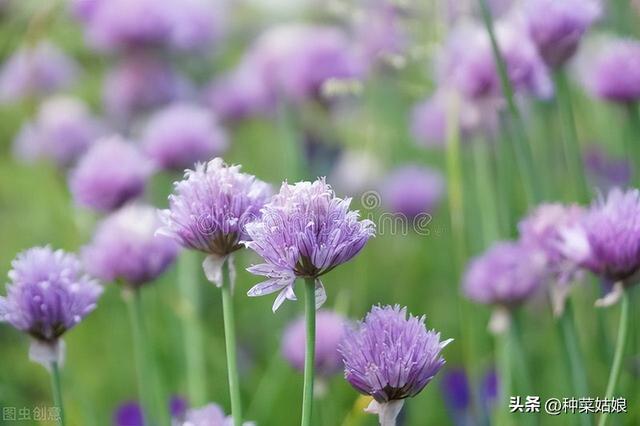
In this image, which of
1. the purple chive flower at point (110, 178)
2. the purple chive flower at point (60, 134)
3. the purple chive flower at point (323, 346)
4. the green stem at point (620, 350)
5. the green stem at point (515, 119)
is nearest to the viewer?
the green stem at point (620, 350)

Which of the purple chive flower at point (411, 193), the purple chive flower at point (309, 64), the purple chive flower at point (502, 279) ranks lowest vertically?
the purple chive flower at point (502, 279)

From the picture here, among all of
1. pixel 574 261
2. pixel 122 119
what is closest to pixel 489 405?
pixel 574 261

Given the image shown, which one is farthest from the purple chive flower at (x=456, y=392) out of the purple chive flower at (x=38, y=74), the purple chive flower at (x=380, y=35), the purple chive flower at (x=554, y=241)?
the purple chive flower at (x=38, y=74)

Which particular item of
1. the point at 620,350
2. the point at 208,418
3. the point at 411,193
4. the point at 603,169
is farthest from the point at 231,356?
the point at 603,169

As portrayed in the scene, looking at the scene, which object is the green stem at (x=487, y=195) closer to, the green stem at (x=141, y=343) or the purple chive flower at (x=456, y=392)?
the purple chive flower at (x=456, y=392)

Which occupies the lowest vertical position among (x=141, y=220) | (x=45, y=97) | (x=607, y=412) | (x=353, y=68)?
(x=607, y=412)

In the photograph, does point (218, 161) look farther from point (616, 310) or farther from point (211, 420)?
point (616, 310)

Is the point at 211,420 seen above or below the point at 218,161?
below
